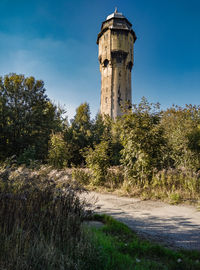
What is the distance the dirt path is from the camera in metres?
3.06

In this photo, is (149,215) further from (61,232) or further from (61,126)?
(61,126)

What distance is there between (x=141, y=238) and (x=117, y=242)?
1.87 feet

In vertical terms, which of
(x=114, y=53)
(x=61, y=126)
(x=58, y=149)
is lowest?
(x=58, y=149)

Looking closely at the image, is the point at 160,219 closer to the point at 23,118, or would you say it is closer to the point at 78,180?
the point at 78,180

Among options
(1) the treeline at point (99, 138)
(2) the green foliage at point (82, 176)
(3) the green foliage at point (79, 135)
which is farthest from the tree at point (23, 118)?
(2) the green foliage at point (82, 176)

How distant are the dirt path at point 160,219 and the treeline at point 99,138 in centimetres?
152

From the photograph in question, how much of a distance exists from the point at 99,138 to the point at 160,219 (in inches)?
471

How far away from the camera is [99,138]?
51.8 ft

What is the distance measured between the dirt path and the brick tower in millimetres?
20956

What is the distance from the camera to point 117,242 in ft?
8.87

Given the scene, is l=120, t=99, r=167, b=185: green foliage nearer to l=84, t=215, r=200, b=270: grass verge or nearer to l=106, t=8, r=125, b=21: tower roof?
l=84, t=215, r=200, b=270: grass verge

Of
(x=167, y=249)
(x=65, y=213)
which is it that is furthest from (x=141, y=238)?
(x=65, y=213)

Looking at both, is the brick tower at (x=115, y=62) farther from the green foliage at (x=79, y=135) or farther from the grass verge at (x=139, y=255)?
the grass verge at (x=139, y=255)

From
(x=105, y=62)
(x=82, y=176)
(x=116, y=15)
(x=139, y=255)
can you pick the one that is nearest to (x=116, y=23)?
(x=116, y=15)
